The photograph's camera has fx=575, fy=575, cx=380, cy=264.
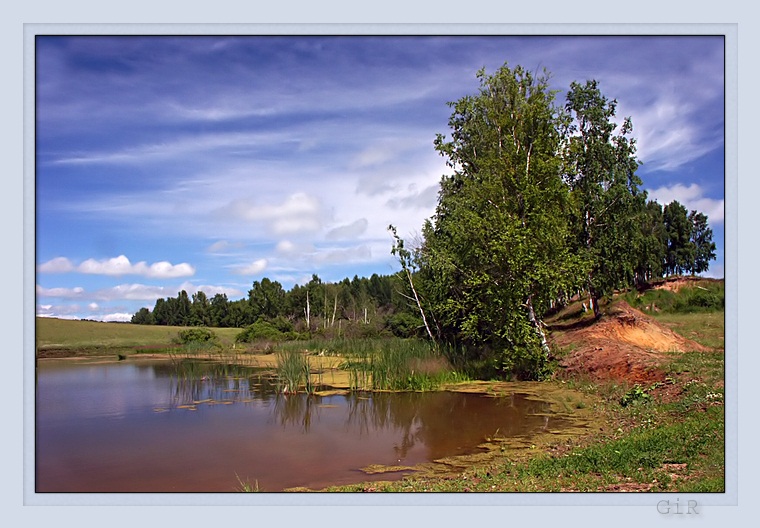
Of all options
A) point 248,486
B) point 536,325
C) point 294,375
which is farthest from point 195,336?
point 248,486

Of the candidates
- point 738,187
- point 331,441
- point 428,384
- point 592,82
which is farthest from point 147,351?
point 738,187

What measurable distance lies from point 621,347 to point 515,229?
3.77m

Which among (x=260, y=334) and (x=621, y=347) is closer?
(x=621, y=347)

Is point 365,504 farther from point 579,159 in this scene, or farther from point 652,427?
point 579,159

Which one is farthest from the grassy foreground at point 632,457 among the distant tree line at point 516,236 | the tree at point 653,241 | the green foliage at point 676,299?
the tree at point 653,241

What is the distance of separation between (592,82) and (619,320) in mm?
8546

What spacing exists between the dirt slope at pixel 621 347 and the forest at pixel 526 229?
868 millimetres

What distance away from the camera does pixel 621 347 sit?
13641 millimetres

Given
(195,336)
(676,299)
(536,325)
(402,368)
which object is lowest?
(195,336)

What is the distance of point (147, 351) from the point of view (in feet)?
87.1

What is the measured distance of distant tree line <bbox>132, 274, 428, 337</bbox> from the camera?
24406 mm

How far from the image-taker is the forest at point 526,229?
1387 cm

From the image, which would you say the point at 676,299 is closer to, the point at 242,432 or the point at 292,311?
the point at 242,432

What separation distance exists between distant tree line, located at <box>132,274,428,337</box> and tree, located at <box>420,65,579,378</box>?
545 centimetres
